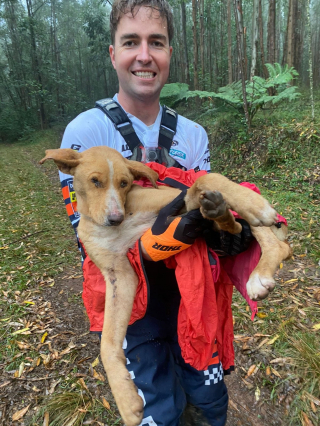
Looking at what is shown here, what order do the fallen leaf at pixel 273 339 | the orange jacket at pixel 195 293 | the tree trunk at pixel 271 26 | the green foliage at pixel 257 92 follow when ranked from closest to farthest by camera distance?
the orange jacket at pixel 195 293, the fallen leaf at pixel 273 339, the green foliage at pixel 257 92, the tree trunk at pixel 271 26

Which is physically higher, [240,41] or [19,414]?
[240,41]

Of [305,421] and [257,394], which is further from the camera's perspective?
[257,394]

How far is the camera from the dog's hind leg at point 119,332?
5.96 feet

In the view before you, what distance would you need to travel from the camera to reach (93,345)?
4426mm

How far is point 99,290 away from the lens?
2199mm

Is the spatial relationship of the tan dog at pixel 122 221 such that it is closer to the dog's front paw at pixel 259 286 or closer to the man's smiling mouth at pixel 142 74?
the dog's front paw at pixel 259 286

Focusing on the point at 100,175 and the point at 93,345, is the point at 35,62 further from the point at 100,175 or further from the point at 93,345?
the point at 100,175

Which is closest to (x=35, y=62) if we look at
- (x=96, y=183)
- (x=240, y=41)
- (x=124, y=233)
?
(x=240, y=41)

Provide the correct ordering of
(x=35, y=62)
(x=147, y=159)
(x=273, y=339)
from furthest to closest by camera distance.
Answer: (x=35, y=62), (x=273, y=339), (x=147, y=159)

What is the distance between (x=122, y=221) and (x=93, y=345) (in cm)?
307

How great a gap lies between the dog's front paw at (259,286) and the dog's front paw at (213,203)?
0.44 metres

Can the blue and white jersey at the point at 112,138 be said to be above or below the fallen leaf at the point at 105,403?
above

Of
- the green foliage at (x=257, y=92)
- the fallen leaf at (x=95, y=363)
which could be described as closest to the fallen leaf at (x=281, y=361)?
the fallen leaf at (x=95, y=363)

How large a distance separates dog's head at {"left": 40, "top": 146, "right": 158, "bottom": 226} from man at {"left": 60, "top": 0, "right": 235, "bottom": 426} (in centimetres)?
26
